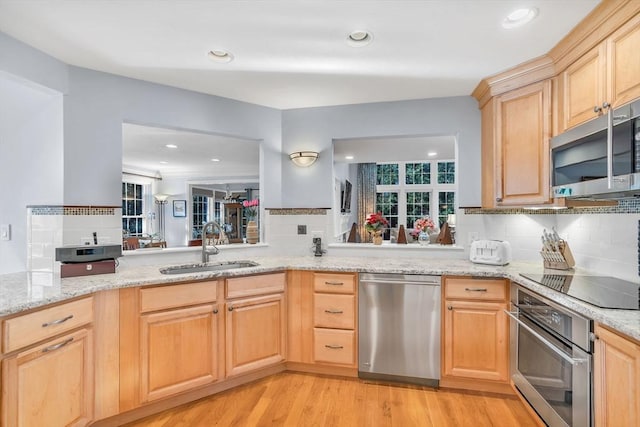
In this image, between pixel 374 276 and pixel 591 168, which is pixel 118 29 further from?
pixel 591 168

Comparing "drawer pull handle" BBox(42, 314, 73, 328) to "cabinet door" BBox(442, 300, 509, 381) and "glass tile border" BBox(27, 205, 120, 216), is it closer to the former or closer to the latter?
"glass tile border" BBox(27, 205, 120, 216)

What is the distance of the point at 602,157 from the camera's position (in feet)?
4.88

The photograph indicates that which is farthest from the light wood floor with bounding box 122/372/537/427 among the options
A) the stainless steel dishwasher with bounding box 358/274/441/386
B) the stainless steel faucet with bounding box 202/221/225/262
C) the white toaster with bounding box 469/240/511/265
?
the stainless steel faucet with bounding box 202/221/225/262

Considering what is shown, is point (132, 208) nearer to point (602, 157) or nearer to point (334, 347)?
point (334, 347)

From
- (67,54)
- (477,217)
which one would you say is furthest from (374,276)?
(67,54)

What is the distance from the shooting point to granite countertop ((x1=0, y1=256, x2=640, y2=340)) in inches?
54.2

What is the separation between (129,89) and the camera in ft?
8.11

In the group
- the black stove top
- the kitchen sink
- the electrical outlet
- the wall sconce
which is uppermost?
the wall sconce

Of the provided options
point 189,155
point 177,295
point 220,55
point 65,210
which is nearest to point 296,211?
point 177,295

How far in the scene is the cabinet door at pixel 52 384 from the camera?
1406mm

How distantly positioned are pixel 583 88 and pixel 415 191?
610 centimetres

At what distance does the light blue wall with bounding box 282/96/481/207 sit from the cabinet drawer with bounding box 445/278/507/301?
801mm

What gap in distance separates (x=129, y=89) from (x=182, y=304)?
1.68 metres

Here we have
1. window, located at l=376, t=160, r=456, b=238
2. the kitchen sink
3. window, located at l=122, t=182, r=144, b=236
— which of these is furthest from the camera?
window, located at l=376, t=160, r=456, b=238
